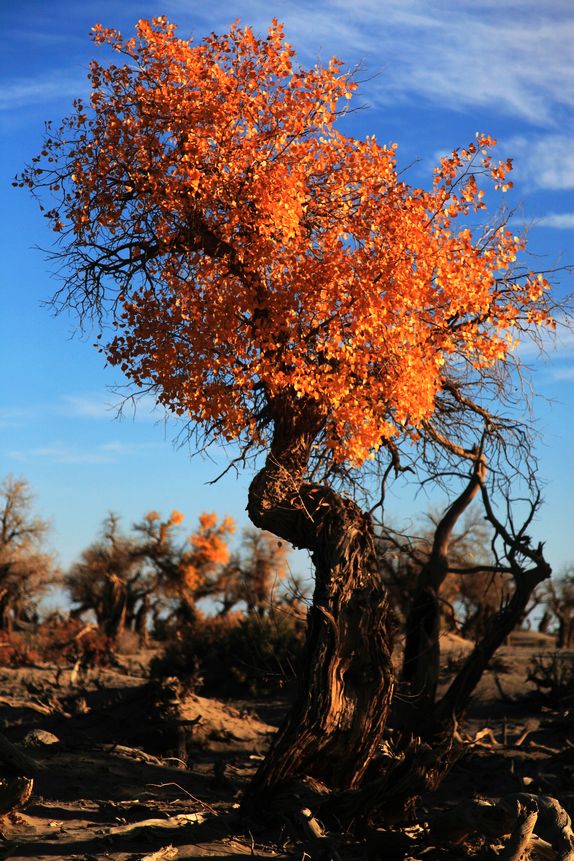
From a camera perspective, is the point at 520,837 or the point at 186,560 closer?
the point at 520,837

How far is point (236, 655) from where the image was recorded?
65.8 ft

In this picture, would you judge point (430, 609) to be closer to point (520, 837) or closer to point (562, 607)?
point (520, 837)

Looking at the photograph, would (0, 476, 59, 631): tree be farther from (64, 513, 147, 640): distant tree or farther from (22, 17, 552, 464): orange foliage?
(22, 17, 552, 464): orange foliage

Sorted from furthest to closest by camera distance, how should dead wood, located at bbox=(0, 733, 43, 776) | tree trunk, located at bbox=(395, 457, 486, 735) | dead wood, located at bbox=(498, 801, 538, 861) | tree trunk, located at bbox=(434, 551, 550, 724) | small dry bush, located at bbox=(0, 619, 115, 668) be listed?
small dry bush, located at bbox=(0, 619, 115, 668)
tree trunk, located at bbox=(395, 457, 486, 735)
tree trunk, located at bbox=(434, 551, 550, 724)
dead wood, located at bbox=(0, 733, 43, 776)
dead wood, located at bbox=(498, 801, 538, 861)

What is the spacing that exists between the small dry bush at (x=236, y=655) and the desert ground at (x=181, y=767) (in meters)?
0.79

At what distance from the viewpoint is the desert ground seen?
332 inches

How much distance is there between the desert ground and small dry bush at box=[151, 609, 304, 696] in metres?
0.79

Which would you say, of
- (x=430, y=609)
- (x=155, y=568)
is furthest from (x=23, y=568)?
(x=430, y=609)

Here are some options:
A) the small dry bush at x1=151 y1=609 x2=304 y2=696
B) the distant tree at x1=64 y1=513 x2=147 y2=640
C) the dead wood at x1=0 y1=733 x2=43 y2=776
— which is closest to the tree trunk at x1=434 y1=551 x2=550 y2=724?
the dead wood at x1=0 y1=733 x2=43 y2=776

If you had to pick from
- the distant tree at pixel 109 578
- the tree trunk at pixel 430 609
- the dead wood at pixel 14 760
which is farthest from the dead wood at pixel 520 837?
the distant tree at pixel 109 578

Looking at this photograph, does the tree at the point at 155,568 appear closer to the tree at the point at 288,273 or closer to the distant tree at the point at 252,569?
the distant tree at the point at 252,569

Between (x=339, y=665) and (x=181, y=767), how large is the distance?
417cm

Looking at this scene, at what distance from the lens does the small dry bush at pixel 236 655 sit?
19734 mm

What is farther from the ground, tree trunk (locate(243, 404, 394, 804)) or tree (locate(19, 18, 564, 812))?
tree (locate(19, 18, 564, 812))
